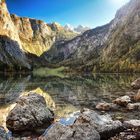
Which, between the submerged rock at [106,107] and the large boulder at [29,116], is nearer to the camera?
the large boulder at [29,116]

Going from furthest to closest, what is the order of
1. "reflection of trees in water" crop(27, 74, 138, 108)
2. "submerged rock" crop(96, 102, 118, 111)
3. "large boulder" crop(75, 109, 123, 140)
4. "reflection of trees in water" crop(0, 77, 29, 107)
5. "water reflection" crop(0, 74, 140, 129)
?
"reflection of trees in water" crop(27, 74, 138, 108) → "reflection of trees in water" crop(0, 77, 29, 107) → "water reflection" crop(0, 74, 140, 129) → "submerged rock" crop(96, 102, 118, 111) → "large boulder" crop(75, 109, 123, 140)

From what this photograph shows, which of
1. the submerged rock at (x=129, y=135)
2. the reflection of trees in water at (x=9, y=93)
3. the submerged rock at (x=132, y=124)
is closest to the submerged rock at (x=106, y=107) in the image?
the submerged rock at (x=132, y=124)

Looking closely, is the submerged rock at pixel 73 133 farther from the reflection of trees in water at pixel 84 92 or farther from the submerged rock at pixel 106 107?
the reflection of trees in water at pixel 84 92

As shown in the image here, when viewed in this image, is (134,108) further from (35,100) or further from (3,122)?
(3,122)

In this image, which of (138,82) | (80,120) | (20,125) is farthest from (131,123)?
(138,82)

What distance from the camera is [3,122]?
116 feet

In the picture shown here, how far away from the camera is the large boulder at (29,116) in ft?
107

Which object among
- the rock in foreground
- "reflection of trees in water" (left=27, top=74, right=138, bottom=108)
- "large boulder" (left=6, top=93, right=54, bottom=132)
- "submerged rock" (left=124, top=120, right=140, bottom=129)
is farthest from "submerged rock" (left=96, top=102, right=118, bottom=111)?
the rock in foreground

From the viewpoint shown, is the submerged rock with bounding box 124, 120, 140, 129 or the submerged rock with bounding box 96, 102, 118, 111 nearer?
the submerged rock with bounding box 124, 120, 140, 129

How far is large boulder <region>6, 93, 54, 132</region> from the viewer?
32500 millimetres

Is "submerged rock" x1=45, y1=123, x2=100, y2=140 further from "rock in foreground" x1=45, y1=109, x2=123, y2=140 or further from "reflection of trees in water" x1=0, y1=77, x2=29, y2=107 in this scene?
"reflection of trees in water" x1=0, y1=77, x2=29, y2=107

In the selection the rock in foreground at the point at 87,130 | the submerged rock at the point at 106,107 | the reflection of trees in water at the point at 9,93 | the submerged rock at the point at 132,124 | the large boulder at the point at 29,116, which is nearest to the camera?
Answer: the rock in foreground at the point at 87,130

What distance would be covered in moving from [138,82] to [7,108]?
47.8 metres

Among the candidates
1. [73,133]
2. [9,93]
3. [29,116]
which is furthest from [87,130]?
[9,93]
